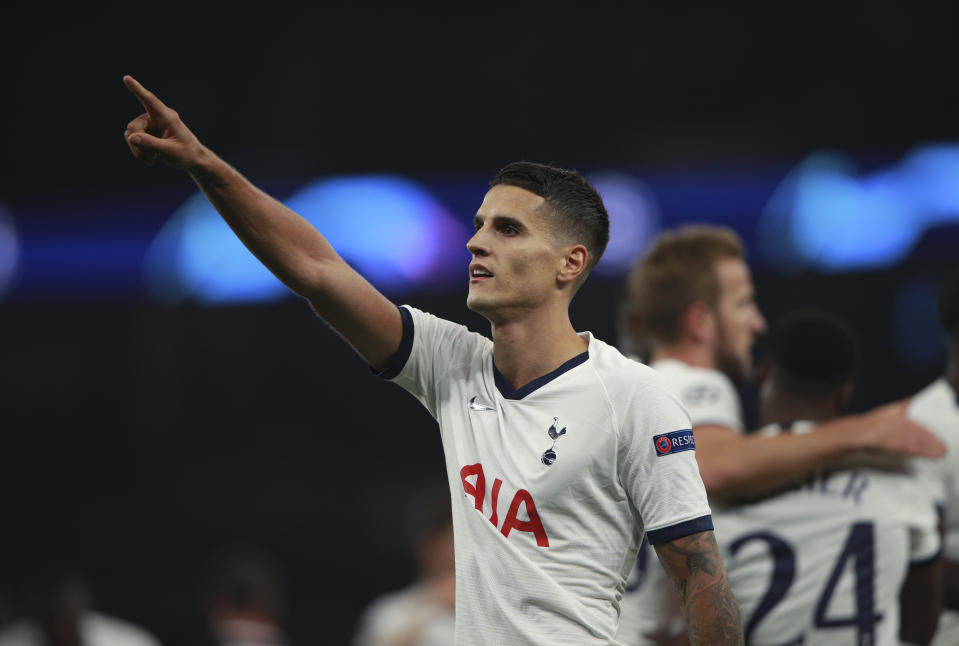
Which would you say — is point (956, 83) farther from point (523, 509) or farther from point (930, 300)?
point (523, 509)

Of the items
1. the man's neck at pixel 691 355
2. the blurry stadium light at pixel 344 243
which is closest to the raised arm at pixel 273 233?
the man's neck at pixel 691 355

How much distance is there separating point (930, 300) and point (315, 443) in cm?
667

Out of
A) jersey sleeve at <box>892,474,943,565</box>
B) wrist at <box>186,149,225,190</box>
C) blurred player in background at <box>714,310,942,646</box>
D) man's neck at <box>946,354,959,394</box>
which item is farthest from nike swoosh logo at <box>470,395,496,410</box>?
man's neck at <box>946,354,959,394</box>

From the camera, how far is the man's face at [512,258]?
277 cm

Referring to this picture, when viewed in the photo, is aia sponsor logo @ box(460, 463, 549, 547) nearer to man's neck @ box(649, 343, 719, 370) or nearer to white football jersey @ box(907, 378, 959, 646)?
man's neck @ box(649, 343, 719, 370)

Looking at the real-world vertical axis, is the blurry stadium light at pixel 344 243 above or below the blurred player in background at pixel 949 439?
above

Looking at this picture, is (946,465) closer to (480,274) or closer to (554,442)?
(554,442)

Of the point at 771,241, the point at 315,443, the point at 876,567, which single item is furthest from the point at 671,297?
the point at 315,443

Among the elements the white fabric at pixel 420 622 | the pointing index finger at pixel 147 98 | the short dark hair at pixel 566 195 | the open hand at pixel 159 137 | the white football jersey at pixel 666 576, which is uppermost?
the pointing index finger at pixel 147 98

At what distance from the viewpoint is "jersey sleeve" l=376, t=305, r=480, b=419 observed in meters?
2.88

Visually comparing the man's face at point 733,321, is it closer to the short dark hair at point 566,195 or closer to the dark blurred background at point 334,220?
the short dark hair at point 566,195

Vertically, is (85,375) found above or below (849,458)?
above

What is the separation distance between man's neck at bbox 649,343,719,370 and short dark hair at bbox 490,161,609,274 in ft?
3.67

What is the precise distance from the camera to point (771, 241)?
1121 centimetres
